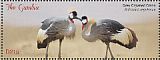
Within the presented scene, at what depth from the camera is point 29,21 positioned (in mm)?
502

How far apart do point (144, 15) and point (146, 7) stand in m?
0.02

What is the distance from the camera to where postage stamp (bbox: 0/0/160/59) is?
19.8 inches

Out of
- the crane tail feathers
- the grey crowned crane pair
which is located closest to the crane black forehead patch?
the grey crowned crane pair

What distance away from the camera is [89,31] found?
513mm

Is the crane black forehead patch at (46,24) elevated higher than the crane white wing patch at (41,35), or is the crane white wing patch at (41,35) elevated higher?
the crane black forehead patch at (46,24)

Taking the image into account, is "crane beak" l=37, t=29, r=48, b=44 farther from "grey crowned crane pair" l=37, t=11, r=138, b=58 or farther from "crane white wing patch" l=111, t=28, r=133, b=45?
"crane white wing patch" l=111, t=28, r=133, b=45

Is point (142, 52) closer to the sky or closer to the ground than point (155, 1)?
closer to the ground

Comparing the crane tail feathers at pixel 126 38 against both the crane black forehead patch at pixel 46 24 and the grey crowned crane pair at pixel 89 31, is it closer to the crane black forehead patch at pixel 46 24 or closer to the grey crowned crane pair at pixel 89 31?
the grey crowned crane pair at pixel 89 31

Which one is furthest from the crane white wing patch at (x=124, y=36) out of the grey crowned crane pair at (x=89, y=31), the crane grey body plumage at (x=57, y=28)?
the crane grey body plumage at (x=57, y=28)

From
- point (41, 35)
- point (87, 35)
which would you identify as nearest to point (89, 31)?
point (87, 35)

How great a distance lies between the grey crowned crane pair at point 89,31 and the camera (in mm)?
507

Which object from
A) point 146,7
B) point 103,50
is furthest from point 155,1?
point 103,50

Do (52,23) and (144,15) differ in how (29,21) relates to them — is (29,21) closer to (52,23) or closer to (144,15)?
(52,23)

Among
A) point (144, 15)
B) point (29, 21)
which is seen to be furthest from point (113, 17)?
point (29, 21)
